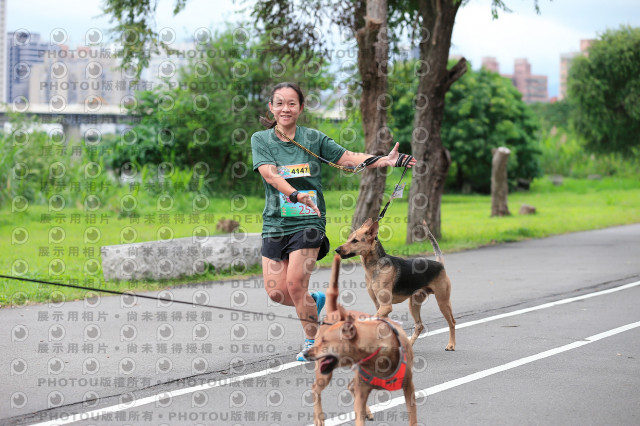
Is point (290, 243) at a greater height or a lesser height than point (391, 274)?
greater

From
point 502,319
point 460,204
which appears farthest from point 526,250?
point 460,204

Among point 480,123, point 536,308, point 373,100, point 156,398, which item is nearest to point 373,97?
point 373,100

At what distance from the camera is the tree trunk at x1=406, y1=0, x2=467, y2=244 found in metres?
16.2

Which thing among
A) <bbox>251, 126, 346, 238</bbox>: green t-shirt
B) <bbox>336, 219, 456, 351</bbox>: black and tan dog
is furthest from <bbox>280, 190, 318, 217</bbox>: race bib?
<bbox>336, 219, 456, 351</bbox>: black and tan dog

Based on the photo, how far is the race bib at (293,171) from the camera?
19.1 feet

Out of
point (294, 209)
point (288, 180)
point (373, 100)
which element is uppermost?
point (373, 100)

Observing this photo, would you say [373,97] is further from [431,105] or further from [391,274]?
[391,274]

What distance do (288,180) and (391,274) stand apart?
5.08 ft

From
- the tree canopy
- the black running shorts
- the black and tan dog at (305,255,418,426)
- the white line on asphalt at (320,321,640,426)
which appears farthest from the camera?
the tree canopy

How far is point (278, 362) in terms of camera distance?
21.7 feet

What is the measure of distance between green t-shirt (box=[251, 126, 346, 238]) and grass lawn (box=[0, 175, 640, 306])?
502 centimetres

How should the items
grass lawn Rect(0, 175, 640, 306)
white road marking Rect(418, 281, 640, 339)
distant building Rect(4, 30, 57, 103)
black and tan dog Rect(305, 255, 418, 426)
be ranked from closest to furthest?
black and tan dog Rect(305, 255, 418, 426) < white road marking Rect(418, 281, 640, 339) < grass lawn Rect(0, 175, 640, 306) < distant building Rect(4, 30, 57, 103)

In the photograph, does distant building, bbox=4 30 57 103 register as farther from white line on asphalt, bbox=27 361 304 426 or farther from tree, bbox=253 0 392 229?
white line on asphalt, bbox=27 361 304 426

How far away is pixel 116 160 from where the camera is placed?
26953 millimetres
